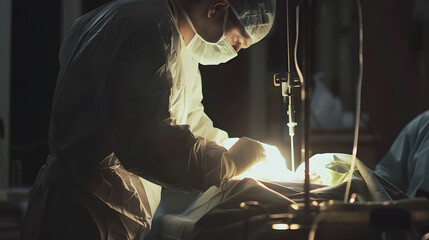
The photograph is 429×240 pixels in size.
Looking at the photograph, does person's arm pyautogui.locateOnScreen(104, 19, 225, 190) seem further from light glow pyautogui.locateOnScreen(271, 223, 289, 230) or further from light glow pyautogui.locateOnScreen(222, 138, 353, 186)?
light glow pyautogui.locateOnScreen(271, 223, 289, 230)

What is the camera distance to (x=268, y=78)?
17.6ft

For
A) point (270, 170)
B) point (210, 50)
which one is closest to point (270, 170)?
point (270, 170)

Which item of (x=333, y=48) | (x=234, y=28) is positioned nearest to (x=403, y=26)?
(x=333, y=48)

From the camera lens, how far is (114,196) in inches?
75.8

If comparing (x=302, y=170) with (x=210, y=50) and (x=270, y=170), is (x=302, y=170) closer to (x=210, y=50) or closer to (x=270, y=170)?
(x=270, y=170)

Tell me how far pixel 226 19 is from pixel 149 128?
55 cm

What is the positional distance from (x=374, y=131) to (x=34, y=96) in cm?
308

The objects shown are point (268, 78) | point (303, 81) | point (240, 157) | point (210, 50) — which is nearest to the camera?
point (303, 81)

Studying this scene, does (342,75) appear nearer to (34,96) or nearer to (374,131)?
(374,131)

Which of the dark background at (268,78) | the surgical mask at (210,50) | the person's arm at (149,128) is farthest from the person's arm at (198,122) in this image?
the dark background at (268,78)

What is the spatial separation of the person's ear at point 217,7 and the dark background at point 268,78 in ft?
9.41

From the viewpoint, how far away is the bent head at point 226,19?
2.01m

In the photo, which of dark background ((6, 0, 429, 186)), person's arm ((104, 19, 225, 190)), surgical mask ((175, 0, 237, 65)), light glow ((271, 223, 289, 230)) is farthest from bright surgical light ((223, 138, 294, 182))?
dark background ((6, 0, 429, 186))

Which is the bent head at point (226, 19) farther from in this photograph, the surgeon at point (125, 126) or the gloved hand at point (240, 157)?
the gloved hand at point (240, 157)
